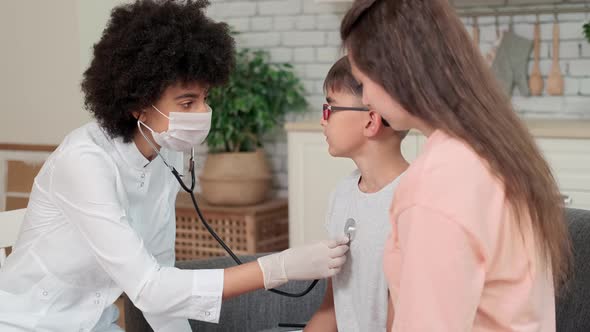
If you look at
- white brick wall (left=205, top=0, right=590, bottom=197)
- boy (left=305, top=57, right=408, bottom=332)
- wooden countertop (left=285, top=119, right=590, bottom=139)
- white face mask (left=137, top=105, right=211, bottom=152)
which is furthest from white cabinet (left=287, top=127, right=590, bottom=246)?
boy (left=305, top=57, right=408, bottom=332)

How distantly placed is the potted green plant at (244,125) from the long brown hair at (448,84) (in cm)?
293

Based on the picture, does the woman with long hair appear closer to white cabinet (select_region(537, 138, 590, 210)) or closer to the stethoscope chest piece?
Result: the stethoscope chest piece

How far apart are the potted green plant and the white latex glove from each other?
7.81ft

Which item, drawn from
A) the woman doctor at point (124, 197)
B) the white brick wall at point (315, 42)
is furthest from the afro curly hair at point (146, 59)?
the white brick wall at point (315, 42)

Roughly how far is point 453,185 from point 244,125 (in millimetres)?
3174

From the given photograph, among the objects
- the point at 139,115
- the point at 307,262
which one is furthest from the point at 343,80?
the point at 139,115

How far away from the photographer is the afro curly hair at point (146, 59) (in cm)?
181

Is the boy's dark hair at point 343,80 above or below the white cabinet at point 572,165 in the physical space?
above

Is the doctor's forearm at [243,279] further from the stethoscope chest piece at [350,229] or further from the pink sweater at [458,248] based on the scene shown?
the pink sweater at [458,248]

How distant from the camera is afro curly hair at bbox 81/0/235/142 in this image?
71.1 inches

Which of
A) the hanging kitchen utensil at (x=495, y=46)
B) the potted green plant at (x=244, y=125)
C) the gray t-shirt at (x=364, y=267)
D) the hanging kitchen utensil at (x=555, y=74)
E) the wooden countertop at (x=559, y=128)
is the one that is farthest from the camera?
the potted green plant at (x=244, y=125)

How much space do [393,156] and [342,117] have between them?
0.13 meters

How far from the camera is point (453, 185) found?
3.45 feet

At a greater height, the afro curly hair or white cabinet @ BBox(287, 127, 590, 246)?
the afro curly hair
